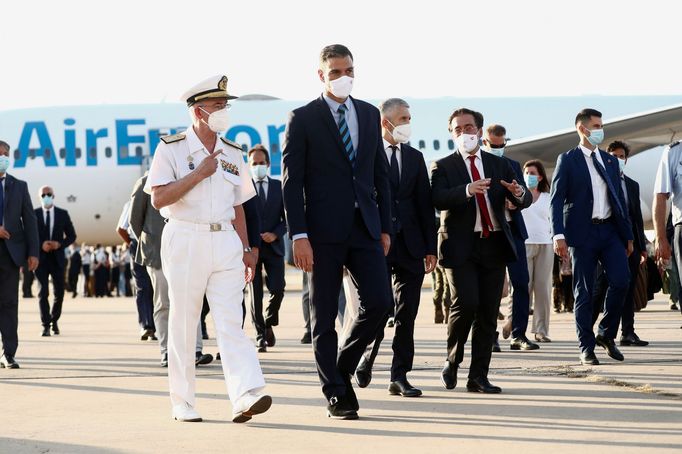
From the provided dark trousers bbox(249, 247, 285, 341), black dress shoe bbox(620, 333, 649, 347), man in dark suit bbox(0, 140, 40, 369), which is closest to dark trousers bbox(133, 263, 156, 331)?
dark trousers bbox(249, 247, 285, 341)

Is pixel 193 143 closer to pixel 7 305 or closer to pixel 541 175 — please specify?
pixel 7 305

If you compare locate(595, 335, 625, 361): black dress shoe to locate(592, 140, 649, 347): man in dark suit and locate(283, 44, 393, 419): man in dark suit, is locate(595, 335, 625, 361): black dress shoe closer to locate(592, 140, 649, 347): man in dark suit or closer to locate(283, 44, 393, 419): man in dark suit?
locate(592, 140, 649, 347): man in dark suit

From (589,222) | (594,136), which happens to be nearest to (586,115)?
(594,136)

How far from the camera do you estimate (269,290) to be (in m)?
10.2

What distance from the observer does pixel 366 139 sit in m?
5.90

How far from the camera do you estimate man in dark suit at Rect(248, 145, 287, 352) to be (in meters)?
10.1

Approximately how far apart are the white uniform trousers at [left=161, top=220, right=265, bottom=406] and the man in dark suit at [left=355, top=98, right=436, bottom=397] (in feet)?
4.01

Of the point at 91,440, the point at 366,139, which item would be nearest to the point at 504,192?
the point at 366,139

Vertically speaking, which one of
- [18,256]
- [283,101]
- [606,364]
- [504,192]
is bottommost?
[606,364]

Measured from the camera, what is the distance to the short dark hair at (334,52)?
19.2 ft

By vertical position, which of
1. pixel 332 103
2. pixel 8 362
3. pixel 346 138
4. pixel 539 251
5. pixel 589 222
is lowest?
pixel 8 362

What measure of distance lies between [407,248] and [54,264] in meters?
7.19

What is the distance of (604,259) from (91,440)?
4.24 meters

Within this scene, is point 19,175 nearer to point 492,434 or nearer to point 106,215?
point 106,215
